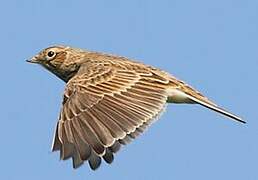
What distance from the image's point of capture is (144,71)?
12898 millimetres

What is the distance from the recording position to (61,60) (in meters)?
14.5

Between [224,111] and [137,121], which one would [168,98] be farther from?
[137,121]

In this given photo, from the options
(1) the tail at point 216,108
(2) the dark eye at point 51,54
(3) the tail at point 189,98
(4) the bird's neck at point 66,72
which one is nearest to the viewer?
(1) the tail at point 216,108

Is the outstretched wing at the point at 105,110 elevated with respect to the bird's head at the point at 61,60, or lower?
elevated

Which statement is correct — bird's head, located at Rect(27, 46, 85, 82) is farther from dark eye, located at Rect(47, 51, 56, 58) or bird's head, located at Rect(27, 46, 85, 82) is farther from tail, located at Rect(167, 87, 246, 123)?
tail, located at Rect(167, 87, 246, 123)

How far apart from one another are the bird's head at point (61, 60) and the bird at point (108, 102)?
0.02 m

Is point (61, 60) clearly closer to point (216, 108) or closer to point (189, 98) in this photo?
point (189, 98)

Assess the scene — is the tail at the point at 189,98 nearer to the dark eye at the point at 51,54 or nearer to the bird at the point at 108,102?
the bird at the point at 108,102

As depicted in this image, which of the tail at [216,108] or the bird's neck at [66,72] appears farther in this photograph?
the bird's neck at [66,72]

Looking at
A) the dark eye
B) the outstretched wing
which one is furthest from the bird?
the dark eye

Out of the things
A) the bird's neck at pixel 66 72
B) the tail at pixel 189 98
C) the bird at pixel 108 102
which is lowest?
the bird's neck at pixel 66 72

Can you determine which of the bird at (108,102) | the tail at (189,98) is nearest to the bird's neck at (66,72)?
the bird at (108,102)

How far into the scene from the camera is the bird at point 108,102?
34.4 ft

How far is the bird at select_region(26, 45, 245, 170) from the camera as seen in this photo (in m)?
10.5
